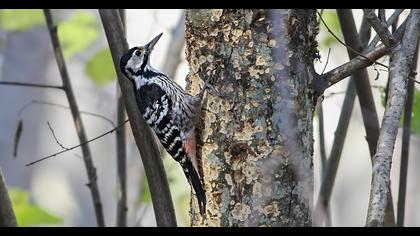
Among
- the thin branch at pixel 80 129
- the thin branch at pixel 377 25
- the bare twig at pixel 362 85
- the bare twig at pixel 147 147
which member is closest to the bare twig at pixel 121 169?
the thin branch at pixel 80 129

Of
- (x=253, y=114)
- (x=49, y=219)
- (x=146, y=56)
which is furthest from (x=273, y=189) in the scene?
(x=49, y=219)

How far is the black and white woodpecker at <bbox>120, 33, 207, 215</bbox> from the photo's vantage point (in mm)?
2518

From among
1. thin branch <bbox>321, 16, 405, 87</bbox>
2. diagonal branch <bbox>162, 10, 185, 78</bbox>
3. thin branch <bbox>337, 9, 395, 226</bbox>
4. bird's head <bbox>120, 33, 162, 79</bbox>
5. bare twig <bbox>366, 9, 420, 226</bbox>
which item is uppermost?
diagonal branch <bbox>162, 10, 185, 78</bbox>

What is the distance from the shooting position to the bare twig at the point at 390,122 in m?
1.63

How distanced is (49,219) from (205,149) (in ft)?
5.45

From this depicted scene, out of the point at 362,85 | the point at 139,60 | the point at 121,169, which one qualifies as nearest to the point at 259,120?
the point at 362,85

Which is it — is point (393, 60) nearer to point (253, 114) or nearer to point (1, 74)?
point (253, 114)

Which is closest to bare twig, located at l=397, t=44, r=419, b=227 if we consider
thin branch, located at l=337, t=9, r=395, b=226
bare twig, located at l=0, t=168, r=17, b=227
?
thin branch, located at l=337, t=9, r=395, b=226

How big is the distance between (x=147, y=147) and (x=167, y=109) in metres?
0.67

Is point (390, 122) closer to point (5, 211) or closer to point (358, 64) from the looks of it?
point (358, 64)

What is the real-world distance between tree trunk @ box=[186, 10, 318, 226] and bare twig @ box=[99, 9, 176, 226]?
266 mm

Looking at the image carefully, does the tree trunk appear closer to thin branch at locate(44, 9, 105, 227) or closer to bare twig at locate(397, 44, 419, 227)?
bare twig at locate(397, 44, 419, 227)

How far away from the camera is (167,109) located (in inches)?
128

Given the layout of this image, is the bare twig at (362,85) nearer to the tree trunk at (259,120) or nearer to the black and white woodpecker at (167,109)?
the tree trunk at (259,120)
